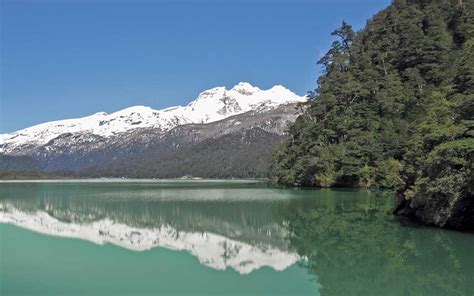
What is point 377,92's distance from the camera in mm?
74375

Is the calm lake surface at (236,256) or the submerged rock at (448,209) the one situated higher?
the submerged rock at (448,209)

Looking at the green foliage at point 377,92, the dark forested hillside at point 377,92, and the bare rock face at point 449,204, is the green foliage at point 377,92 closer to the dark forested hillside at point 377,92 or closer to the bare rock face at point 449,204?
the dark forested hillside at point 377,92

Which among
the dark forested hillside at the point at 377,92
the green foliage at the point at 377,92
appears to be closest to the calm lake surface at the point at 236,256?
the dark forested hillside at the point at 377,92

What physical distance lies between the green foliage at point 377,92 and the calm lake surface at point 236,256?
89.8ft

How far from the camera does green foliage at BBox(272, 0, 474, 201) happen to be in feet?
219

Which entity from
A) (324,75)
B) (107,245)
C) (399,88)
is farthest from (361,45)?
(107,245)

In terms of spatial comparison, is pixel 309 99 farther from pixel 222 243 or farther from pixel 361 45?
pixel 222 243

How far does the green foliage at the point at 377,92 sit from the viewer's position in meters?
66.6

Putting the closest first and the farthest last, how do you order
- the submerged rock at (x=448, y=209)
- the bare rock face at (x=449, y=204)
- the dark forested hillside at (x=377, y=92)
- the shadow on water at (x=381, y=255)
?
the shadow on water at (x=381, y=255) < the bare rock face at (x=449, y=204) < the submerged rock at (x=448, y=209) < the dark forested hillside at (x=377, y=92)

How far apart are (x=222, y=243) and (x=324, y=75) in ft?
251

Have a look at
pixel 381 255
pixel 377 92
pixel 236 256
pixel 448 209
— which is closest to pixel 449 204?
pixel 448 209

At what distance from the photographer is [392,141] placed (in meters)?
65.3

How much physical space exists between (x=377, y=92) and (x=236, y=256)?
58143 mm

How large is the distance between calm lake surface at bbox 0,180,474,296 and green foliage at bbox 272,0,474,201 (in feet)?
89.8
